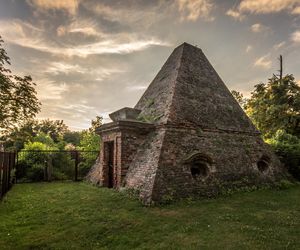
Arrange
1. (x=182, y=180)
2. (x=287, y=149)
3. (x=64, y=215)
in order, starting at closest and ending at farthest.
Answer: (x=64, y=215)
(x=182, y=180)
(x=287, y=149)

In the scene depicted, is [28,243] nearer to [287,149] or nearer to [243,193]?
[243,193]

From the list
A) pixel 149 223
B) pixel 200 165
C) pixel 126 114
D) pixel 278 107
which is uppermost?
pixel 278 107

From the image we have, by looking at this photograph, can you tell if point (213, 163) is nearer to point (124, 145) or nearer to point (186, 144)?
point (186, 144)

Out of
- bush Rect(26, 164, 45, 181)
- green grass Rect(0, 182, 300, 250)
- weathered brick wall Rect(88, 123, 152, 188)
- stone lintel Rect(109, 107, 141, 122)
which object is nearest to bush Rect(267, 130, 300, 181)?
green grass Rect(0, 182, 300, 250)

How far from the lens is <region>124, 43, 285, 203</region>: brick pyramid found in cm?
795

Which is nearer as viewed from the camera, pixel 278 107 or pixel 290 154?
pixel 290 154

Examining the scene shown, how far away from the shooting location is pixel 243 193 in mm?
8727

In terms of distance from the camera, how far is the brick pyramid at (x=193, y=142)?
795 cm

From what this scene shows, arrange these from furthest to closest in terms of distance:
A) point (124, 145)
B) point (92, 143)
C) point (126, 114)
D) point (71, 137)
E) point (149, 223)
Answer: point (71, 137) < point (92, 143) < point (126, 114) < point (124, 145) < point (149, 223)

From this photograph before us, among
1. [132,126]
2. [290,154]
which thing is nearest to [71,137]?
[132,126]

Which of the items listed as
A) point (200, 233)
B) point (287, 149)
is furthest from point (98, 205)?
point (287, 149)

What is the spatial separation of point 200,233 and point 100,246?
2.17 metres

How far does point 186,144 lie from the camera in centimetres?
879

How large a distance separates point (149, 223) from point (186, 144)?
4044 mm
